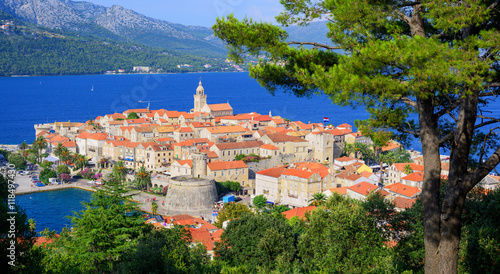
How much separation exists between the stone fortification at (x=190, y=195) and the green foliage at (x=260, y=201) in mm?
4432

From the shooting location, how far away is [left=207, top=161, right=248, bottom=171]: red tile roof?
4925cm

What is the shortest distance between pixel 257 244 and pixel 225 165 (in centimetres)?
2928

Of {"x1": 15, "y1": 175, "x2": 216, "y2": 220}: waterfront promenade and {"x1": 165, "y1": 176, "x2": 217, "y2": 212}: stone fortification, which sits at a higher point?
{"x1": 165, "y1": 176, "x2": 217, "y2": 212}: stone fortification

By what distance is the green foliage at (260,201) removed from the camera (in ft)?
137

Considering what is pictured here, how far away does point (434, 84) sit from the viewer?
7422 mm

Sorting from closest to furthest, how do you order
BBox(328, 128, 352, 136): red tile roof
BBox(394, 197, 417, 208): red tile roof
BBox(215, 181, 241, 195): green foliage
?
BBox(394, 197, 417, 208): red tile roof
BBox(215, 181, 241, 195): green foliage
BBox(328, 128, 352, 136): red tile roof

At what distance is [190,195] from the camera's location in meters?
44.5

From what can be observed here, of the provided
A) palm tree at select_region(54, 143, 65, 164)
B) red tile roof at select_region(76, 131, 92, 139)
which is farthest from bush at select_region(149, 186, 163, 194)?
red tile roof at select_region(76, 131, 92, 139)

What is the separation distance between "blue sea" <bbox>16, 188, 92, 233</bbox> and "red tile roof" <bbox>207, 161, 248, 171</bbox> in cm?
1231

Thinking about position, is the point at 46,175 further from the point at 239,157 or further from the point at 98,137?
the point at 239,157

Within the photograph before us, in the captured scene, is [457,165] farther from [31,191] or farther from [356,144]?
[356,144]

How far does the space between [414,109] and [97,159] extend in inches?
2227

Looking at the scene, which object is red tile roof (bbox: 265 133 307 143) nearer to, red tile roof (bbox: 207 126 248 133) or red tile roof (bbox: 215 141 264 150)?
red tile roof (bbox: 215 141 264 150)

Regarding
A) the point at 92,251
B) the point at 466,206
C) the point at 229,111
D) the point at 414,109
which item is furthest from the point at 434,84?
the point at 229,111
